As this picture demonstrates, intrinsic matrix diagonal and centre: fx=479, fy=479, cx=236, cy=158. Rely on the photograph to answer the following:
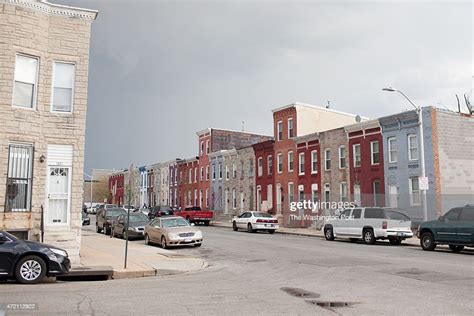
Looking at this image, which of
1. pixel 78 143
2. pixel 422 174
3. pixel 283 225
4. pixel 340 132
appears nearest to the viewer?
pixel 78 143

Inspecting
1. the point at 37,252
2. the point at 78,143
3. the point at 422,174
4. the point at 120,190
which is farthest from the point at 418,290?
the point at 120,190

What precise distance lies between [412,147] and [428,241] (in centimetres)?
1174

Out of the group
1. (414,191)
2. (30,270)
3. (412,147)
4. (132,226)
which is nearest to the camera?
(30,270)

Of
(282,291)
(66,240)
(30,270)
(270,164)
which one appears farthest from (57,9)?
(270,164)

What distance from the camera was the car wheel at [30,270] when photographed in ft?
38.2

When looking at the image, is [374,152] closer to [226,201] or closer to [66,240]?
[226,201]

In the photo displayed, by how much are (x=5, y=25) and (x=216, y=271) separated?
10489 mm

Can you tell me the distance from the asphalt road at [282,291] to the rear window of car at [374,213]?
25.9ft

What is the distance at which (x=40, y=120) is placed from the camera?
16234mm

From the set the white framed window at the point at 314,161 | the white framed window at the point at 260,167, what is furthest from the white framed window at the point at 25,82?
the white framed window at the point at 260,167

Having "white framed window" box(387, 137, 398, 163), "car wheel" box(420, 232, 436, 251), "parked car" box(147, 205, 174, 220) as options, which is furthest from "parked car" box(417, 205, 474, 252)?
"parked car" box(147, 205, 174, 220)

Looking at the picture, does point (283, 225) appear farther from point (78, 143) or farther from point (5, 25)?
point (5, 25)

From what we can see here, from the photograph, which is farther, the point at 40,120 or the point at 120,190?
the point at 120,190

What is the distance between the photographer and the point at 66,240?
16391mm
